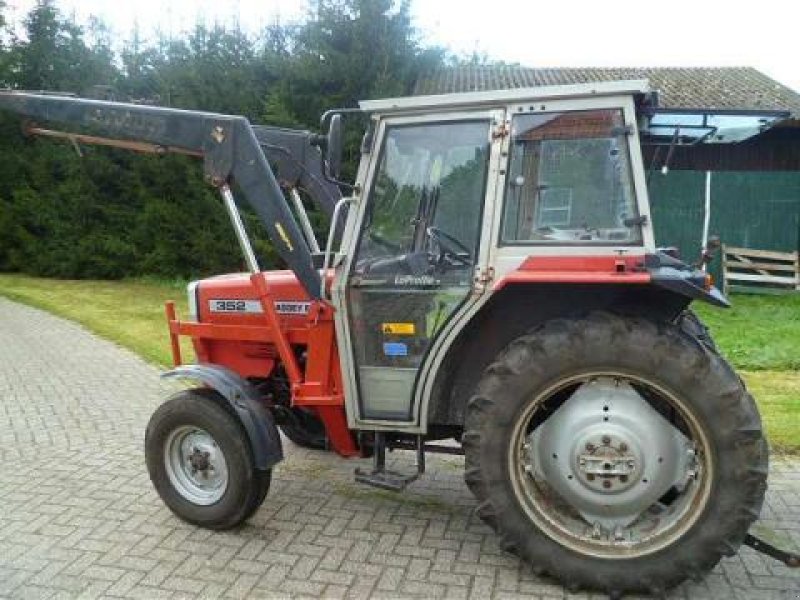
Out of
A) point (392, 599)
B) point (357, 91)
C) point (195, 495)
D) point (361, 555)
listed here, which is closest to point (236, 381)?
point (195, 495)

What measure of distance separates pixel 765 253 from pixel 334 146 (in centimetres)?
1201

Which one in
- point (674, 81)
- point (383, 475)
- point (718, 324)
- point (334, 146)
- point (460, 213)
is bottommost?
point (718, 324)

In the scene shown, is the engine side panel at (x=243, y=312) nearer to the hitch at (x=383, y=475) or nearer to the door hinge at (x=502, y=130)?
the hitch at (x=383, y=475)

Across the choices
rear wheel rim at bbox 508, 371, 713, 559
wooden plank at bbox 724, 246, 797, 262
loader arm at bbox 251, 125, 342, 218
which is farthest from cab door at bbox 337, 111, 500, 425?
wooden plank at bbox 724, 246, 797, 262

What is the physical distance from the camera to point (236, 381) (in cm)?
412

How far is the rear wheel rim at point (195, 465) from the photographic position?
416cm

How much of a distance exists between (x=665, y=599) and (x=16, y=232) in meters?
17.7

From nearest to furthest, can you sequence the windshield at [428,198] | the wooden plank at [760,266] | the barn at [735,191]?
1. the windshield at [428,198]
2. the wooden plank at [760,266]
3. the barn at [735,191]

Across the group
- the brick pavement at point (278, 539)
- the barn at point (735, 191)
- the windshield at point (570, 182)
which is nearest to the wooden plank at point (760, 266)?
the barn at point (735, 191)

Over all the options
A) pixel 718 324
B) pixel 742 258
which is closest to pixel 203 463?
pixel 718 324

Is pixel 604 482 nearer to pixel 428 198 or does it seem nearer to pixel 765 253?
pixel 428 198

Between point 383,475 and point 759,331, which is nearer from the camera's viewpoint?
point 383,475

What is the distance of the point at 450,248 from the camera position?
12.0 feet

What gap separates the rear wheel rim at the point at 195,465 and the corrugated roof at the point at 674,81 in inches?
452
